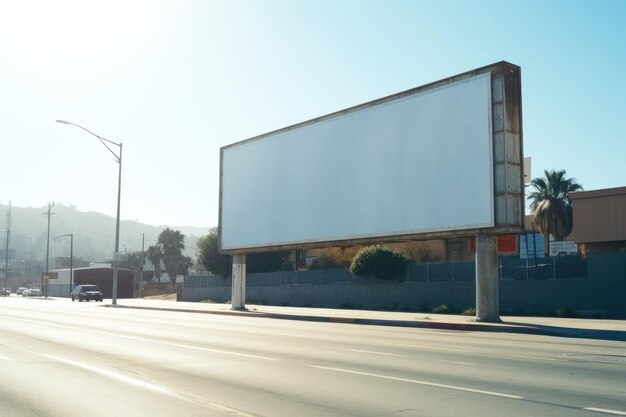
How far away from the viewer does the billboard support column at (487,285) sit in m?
25.8

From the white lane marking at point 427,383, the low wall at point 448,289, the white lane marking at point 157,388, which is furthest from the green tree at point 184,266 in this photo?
the white lane marking at point 427,383

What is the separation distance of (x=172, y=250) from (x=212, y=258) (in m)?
48.7

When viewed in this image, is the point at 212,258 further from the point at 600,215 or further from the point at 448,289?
the point at 600,215

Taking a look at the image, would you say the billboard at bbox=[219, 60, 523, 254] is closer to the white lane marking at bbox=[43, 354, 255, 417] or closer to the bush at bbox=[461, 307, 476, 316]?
the bush at bbox=[461, 307, 476, 316]

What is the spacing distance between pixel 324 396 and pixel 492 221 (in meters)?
18.8

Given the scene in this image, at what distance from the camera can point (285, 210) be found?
38094mm

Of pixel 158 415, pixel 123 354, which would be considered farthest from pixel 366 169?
pixel 158 415

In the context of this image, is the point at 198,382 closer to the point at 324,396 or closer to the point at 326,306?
the point at 324,396

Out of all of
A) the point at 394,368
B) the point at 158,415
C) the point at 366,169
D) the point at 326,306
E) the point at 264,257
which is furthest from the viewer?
the point at 264,257

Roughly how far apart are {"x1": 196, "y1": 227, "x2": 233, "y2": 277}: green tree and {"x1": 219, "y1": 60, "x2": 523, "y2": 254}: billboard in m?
15.1

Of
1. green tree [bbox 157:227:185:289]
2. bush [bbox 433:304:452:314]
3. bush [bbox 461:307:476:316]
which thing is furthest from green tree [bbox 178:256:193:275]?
bush [bbox 461:307:476:316]

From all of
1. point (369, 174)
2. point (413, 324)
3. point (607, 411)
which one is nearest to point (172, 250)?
point (369, 174)

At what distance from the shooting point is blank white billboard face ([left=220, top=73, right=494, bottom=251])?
2745 cm

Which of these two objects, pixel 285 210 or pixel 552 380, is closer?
pixel 552 380
